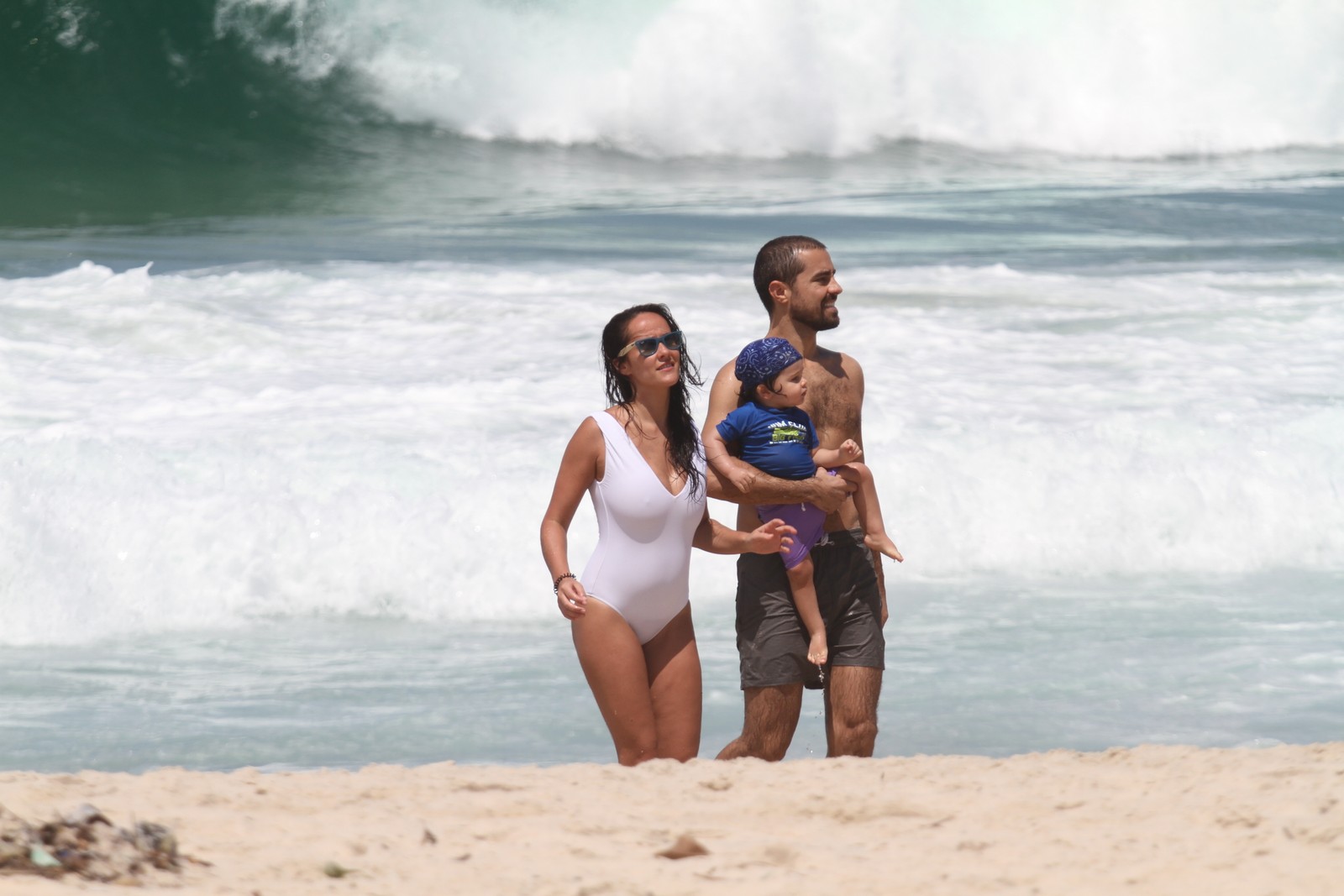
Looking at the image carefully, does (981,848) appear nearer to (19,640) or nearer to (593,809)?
(593,809)

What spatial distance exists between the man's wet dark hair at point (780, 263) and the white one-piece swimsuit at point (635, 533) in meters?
0.58

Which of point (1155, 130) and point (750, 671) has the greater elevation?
point (1155, 130)

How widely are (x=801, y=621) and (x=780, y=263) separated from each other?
0.95 meters

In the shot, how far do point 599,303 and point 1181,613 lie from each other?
20.9ft

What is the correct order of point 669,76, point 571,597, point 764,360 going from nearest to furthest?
point 571,597, point 764,360, point 669,76

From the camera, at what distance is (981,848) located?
10.6 feet

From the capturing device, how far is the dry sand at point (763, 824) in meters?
2.96

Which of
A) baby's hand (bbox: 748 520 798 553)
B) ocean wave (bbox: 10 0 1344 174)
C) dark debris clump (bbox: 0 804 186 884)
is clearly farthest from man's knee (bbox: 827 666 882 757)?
ocean wave (bbox: 10 0 1344 174)

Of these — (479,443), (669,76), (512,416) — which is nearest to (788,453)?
(479,443)

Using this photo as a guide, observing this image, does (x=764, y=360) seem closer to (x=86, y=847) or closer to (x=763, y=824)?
(x=763, y=824)

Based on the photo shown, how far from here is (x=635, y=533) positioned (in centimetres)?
401

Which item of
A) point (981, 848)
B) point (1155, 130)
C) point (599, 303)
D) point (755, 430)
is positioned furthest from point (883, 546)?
point (1155, 130)

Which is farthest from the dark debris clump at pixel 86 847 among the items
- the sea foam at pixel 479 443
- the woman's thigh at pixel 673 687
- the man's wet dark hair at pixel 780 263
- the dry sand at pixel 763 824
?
the sea foam at pixel 479 443

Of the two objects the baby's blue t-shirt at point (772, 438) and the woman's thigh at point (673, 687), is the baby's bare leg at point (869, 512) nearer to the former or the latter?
the baby's blue t-shirt at point (772, 438)
